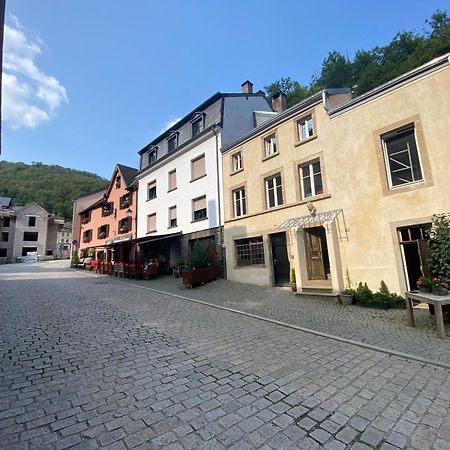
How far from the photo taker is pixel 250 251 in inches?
545

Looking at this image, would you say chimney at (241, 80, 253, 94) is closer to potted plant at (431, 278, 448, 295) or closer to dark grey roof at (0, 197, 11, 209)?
potted plant at (431, 278, 448, 295)

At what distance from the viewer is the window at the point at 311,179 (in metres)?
11.4

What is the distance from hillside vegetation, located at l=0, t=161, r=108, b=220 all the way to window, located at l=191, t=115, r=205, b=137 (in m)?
44.9

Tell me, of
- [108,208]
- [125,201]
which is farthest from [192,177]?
[108,208]

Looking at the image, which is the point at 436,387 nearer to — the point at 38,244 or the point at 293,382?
the point at 293,382

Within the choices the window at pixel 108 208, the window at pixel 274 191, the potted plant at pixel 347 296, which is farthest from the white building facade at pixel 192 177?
the window at pixel 108 208

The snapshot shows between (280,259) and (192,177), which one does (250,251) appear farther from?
(192,177)

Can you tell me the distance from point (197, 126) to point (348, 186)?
1241 cm

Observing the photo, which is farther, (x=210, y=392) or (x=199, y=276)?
(x=199, y=276)

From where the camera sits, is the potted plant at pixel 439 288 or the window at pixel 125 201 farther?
the window at pixel 125 201

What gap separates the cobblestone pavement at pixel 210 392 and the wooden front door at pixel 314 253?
18.5 ft

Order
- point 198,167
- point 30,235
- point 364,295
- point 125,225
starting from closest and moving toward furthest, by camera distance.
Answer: point 364,295, point 198,167, point 125,225, point 30,235

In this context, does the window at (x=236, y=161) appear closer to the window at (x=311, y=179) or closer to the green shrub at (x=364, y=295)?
the window at (x=311, y=179)

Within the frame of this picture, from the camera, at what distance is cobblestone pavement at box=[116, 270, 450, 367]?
4973 mm
